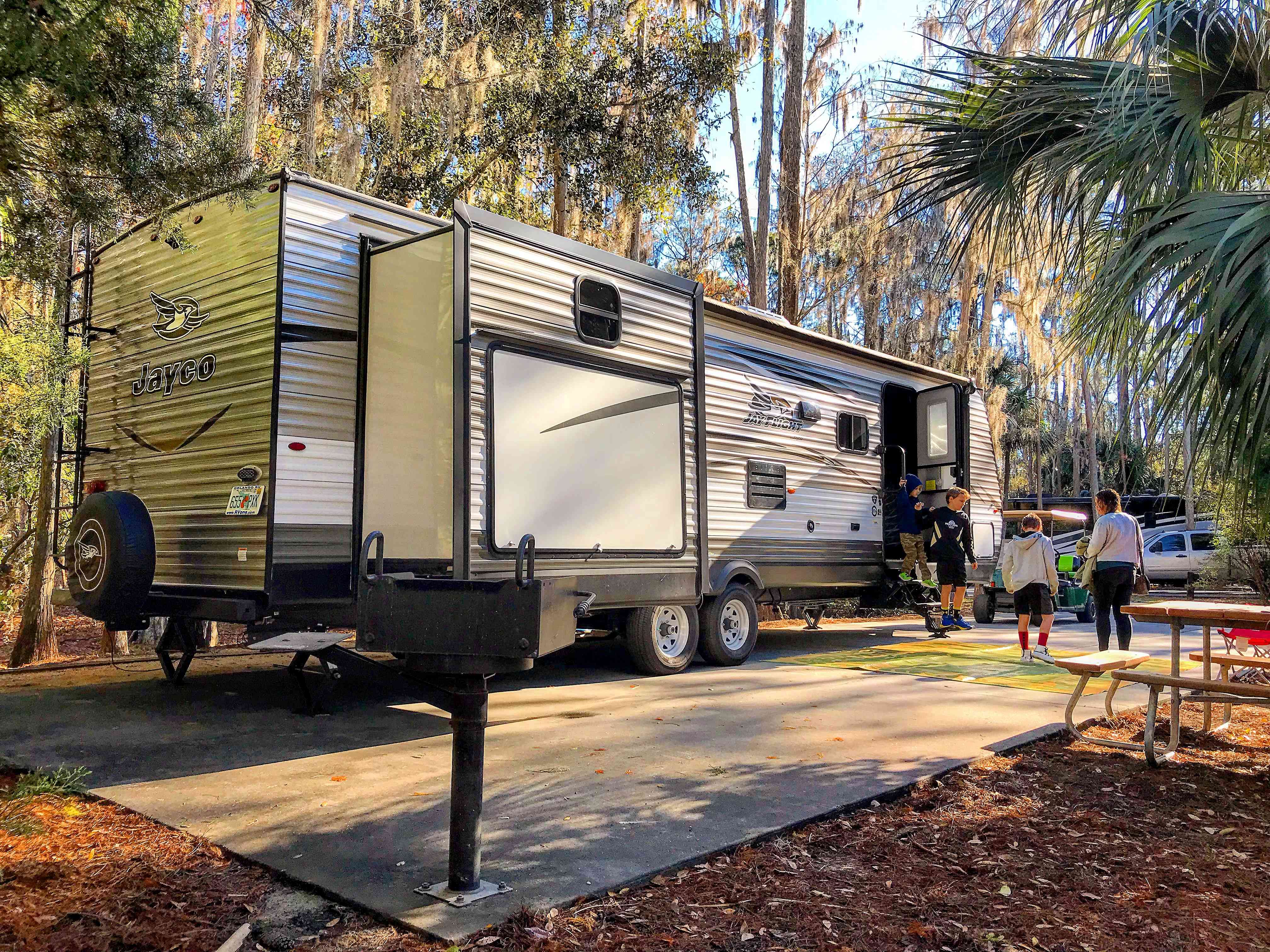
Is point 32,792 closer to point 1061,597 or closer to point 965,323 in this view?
point 1061,597

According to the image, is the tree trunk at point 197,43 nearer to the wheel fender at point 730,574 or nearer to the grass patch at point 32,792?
the grass patch at point 32,792

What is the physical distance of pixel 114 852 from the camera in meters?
3.48

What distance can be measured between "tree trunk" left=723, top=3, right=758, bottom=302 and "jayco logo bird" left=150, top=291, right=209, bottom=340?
32.2 ft

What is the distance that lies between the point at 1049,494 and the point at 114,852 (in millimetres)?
45037

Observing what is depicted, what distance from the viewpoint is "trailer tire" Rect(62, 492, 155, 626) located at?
237 inches

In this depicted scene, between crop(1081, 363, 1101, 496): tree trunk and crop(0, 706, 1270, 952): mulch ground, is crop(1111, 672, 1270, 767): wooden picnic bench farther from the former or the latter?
crop(1081, 363, 1101, 496): tree trunk

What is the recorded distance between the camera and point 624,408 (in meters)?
7.02

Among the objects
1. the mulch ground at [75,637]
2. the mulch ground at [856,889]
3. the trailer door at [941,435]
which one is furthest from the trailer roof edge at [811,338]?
the mulch ground at [75,637]

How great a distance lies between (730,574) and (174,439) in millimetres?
4681

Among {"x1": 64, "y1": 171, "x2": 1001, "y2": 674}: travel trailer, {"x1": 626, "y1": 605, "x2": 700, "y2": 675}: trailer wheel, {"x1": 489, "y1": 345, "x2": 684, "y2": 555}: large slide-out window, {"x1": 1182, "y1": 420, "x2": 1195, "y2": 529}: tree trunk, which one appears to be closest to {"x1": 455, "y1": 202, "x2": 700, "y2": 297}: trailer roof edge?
{"x1": 64, "y1": 171, "x2": 1001, "y2": 674}: travel trailer

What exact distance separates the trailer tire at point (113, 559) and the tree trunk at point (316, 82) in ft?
19.7

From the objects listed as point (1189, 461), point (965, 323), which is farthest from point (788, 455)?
point (965, 323)

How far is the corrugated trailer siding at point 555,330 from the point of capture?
5871 millimetres

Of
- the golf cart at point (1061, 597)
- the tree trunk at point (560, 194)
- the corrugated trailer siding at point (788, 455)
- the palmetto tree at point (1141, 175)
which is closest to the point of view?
the palmetto tree at point (1141, 175)
